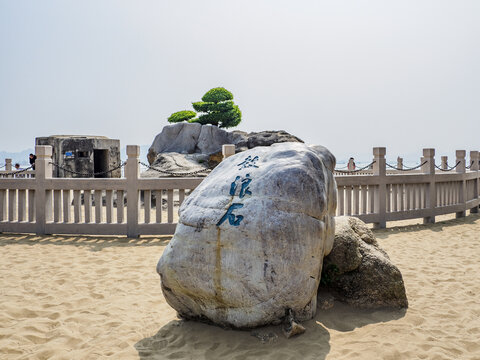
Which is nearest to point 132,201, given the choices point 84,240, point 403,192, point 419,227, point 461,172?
point 84,240

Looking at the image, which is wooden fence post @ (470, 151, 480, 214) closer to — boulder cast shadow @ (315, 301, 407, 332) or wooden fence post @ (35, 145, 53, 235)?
boulder cast shadow @ (315, 301, 407, 332)

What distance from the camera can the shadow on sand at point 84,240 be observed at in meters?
7.86

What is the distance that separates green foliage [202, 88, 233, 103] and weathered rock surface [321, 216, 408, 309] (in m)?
22.7

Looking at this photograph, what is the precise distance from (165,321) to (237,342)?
102cm

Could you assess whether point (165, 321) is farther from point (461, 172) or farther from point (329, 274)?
point (461, 172)

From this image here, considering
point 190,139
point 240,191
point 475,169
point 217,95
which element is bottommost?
point 240,191

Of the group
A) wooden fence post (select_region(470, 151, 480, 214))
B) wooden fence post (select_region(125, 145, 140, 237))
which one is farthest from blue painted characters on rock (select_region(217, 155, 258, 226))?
wooden fence post (select_region(470, 151, 480, 214))

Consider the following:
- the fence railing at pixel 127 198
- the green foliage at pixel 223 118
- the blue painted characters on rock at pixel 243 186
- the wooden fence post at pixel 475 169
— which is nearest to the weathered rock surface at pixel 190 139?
the green foliage at pixel 223 118

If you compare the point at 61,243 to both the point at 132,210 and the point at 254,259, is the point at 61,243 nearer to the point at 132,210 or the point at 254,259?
the point at 132,210

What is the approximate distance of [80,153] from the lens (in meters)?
17.0

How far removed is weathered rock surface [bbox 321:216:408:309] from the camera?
4402 millimetres

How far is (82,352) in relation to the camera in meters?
3.53

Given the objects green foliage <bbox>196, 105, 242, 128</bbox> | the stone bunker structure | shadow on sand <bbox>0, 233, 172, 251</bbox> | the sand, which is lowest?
the sand

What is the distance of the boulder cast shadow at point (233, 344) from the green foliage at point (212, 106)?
75.7ft
